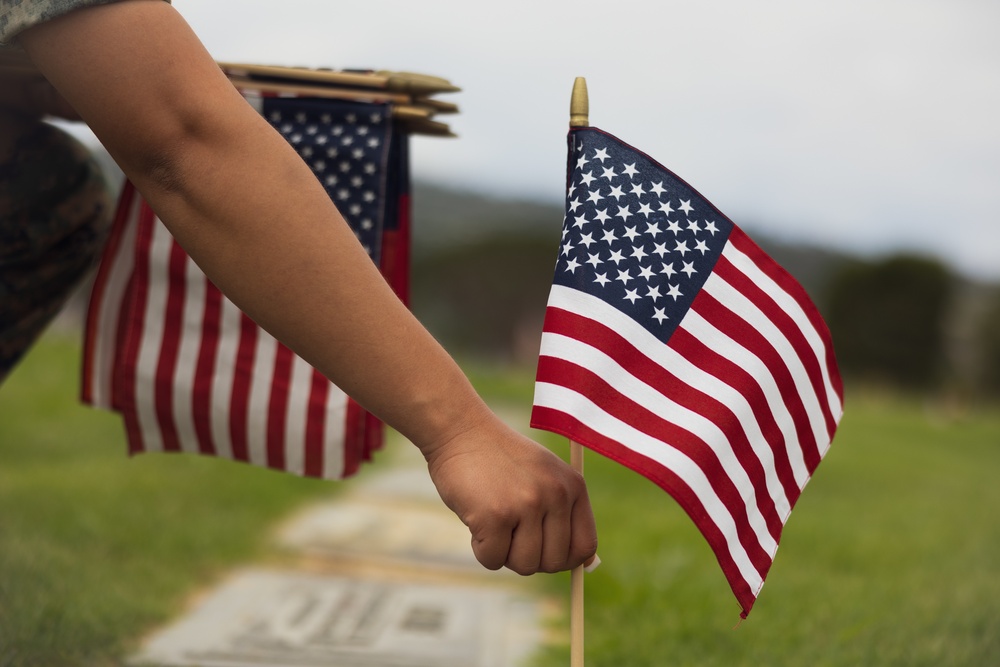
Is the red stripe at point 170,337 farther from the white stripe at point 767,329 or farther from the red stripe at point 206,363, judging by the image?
the white stripe at point 767,329

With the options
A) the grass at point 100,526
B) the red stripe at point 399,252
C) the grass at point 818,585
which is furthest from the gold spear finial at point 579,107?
the grass at point 100,526

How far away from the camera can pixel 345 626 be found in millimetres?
2758

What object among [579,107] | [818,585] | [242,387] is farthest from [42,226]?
[818,585]

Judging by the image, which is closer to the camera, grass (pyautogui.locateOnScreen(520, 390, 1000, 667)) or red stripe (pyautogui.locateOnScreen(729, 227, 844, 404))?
red stripe (pyautogui.locateOnScreen(729, 227, 844, 404))

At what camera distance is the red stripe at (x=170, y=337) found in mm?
2270

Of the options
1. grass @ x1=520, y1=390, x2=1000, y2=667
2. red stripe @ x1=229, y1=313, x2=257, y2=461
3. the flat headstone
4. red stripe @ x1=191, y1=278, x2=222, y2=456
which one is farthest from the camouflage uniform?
grass @ x1=520, y1=390, x2=1000, y2=667

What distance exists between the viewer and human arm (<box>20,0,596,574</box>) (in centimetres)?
117

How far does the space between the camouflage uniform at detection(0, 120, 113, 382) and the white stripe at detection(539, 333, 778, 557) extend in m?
1.28

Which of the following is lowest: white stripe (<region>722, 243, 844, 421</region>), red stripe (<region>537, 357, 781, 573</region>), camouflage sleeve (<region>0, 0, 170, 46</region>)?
red stripe (<region>537, 357, 781, 573</region>)

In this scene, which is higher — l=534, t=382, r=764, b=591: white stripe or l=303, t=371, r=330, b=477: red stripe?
l=534, t=382, r=764, b=591: white stripe

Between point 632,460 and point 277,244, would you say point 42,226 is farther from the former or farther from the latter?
point 632,460

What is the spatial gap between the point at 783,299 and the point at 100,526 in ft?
9.06

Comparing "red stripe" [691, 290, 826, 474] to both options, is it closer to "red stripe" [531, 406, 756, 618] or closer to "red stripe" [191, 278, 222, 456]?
Answer: "red stripe" [531, 406, 756, 618]

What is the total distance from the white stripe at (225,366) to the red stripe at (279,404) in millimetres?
102
